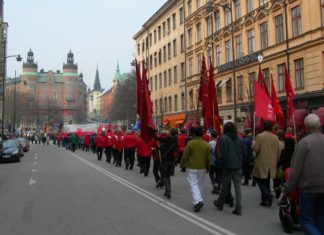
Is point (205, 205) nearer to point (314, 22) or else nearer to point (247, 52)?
point (314, 22)

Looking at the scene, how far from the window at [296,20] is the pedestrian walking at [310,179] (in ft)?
83.8

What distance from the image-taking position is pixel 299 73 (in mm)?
29672

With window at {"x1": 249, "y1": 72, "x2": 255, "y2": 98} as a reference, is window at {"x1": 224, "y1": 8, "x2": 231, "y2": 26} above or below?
above

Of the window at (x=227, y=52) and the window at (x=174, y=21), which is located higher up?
the window at (x=174, y=21)

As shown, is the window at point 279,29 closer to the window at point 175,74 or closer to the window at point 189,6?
the window at point 189,6

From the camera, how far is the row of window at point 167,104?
5397cm

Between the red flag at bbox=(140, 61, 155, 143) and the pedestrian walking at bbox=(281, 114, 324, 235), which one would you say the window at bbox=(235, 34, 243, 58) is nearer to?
the red flag at bbox=(140, 61, 155, 143)

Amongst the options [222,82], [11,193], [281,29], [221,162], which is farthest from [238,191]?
[222,82]

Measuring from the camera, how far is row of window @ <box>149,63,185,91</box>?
53219 millimetres

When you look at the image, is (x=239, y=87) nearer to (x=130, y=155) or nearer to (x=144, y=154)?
(x=130, y=155)

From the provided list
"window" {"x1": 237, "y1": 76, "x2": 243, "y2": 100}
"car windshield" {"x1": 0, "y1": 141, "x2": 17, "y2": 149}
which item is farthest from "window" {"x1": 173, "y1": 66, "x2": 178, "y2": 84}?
"car windshield" {"x1": 0, "y1": 141, "x2": 17, "y2": 149}

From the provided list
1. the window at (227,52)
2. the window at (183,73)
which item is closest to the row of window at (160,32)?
the window at (183,73)

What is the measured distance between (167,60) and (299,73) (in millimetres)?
30551

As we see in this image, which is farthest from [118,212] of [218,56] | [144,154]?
[218,56]
